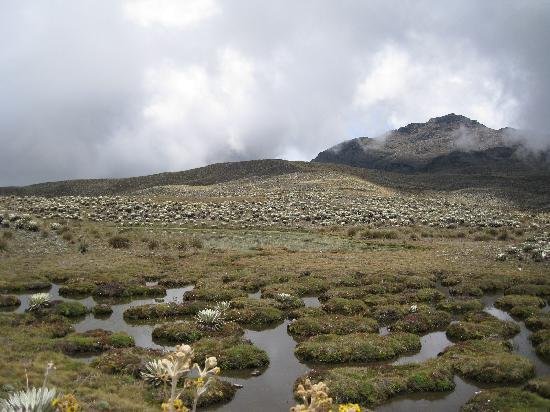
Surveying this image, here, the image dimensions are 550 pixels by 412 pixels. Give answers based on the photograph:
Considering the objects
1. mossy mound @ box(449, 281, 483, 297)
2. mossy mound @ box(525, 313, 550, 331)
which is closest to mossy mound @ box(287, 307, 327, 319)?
mossy mound @ box(449, 281, 483, 297)

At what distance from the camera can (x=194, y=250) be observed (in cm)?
4588

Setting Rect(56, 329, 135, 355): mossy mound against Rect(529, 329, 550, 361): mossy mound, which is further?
Rect(529, 329, 550, 361): mossy mound

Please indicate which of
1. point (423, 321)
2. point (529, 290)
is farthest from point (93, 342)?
point (529, 290)

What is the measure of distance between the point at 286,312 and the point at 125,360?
9920 mm

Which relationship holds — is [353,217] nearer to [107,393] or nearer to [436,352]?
[436,352]

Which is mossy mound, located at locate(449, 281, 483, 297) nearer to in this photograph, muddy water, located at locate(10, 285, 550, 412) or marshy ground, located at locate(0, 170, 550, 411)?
marshy ground, located at locate(0, 170, 550, 411)

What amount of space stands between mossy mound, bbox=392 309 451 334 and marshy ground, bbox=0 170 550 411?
0.10 meters

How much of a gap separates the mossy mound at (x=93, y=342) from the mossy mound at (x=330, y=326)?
743 centimetres

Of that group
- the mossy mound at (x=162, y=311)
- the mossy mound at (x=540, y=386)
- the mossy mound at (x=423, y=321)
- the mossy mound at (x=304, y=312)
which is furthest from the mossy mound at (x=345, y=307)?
the mossy mound at (x=540, y=386)

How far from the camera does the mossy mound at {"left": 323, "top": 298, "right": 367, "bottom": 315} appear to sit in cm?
2486

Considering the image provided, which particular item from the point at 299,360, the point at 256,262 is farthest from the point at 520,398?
the point at 256,262

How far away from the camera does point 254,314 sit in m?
23.8

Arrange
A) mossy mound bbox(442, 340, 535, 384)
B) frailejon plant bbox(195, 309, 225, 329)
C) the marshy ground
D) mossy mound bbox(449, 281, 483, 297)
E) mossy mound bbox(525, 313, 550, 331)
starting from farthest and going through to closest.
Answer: mossy mound bbox(449, 281, 483, 297), mossy mound bbox(525, 313, 550, 331), frailejon plant bbox(195, 309, 225, 329), mossy mound bbox(442, 340, 535, 384), the marshy ground

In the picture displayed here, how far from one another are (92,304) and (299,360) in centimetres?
1369
